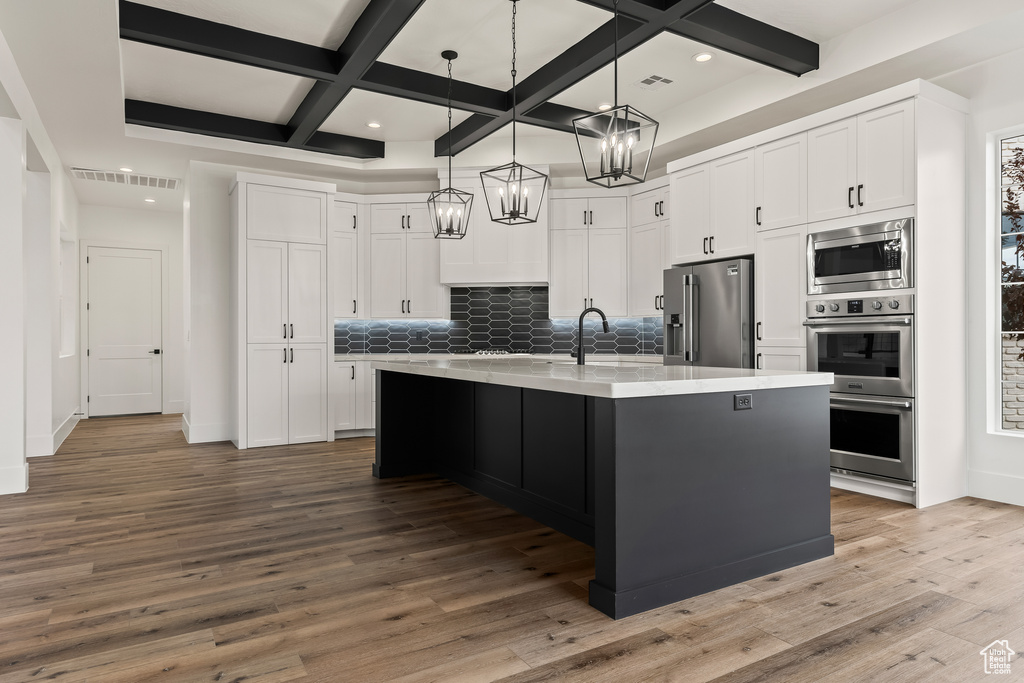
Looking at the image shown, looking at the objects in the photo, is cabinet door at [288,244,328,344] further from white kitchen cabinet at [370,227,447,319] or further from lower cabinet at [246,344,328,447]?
white kitchen cabinet at [370,227,447,319]

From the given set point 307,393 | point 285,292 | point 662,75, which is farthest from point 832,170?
point 307,393

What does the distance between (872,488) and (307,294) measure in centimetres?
488

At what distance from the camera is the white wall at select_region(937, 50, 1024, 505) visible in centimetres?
369

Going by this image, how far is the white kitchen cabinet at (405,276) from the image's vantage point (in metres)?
6.52

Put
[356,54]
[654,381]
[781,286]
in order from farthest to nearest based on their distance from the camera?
[781,286]
[356,54]
[654,381]

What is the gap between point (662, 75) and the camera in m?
4.65

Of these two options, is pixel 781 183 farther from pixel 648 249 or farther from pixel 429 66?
pixel 429 66

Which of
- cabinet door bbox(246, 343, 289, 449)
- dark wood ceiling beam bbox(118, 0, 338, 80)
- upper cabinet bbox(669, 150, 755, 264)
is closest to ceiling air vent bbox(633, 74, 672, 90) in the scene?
upper cabinet bbox(669, 150, 755, 264)

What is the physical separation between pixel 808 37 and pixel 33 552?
5.22 metres

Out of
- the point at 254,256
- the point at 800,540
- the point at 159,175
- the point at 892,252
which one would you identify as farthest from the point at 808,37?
the point at 159,175

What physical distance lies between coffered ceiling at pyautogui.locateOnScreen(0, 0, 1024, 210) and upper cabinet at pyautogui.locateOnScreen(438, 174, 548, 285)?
615 mm

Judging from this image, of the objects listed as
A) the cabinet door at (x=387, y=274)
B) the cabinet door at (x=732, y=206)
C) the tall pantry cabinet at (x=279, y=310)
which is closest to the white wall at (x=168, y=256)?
the tall pantry cabinet at (x=279, y=310)

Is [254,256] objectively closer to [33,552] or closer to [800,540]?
[33,552]

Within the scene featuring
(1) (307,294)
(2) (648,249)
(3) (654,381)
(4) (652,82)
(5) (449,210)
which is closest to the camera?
(3) (654,381)
